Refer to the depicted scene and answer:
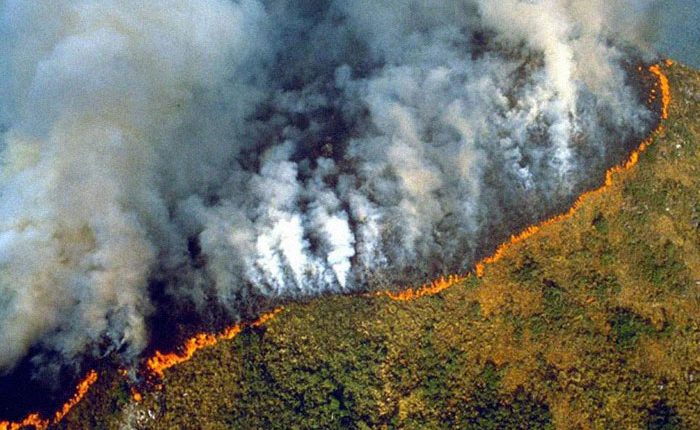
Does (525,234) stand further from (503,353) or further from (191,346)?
(191,346)

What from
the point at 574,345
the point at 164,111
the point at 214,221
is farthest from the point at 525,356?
the point at 164,111

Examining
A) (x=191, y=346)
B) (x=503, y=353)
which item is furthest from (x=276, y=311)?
(x=503, y=353)

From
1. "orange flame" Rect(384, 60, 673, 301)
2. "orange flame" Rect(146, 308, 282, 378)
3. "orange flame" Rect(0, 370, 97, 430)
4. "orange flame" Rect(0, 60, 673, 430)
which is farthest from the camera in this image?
"orange flame" Rect(384, 60, 673, 301)

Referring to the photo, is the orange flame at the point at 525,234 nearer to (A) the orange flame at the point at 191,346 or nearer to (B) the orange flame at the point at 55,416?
(A) the orange flame at the point at 191,346

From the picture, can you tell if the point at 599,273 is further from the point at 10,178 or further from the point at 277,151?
the point at 10,178

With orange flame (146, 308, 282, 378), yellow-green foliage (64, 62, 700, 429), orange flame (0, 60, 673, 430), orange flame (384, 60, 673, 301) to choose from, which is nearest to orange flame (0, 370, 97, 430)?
orange flame (0, 60, 673, 430)

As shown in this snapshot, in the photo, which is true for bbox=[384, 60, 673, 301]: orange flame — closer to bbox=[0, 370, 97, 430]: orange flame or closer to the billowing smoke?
the billowing smoke
